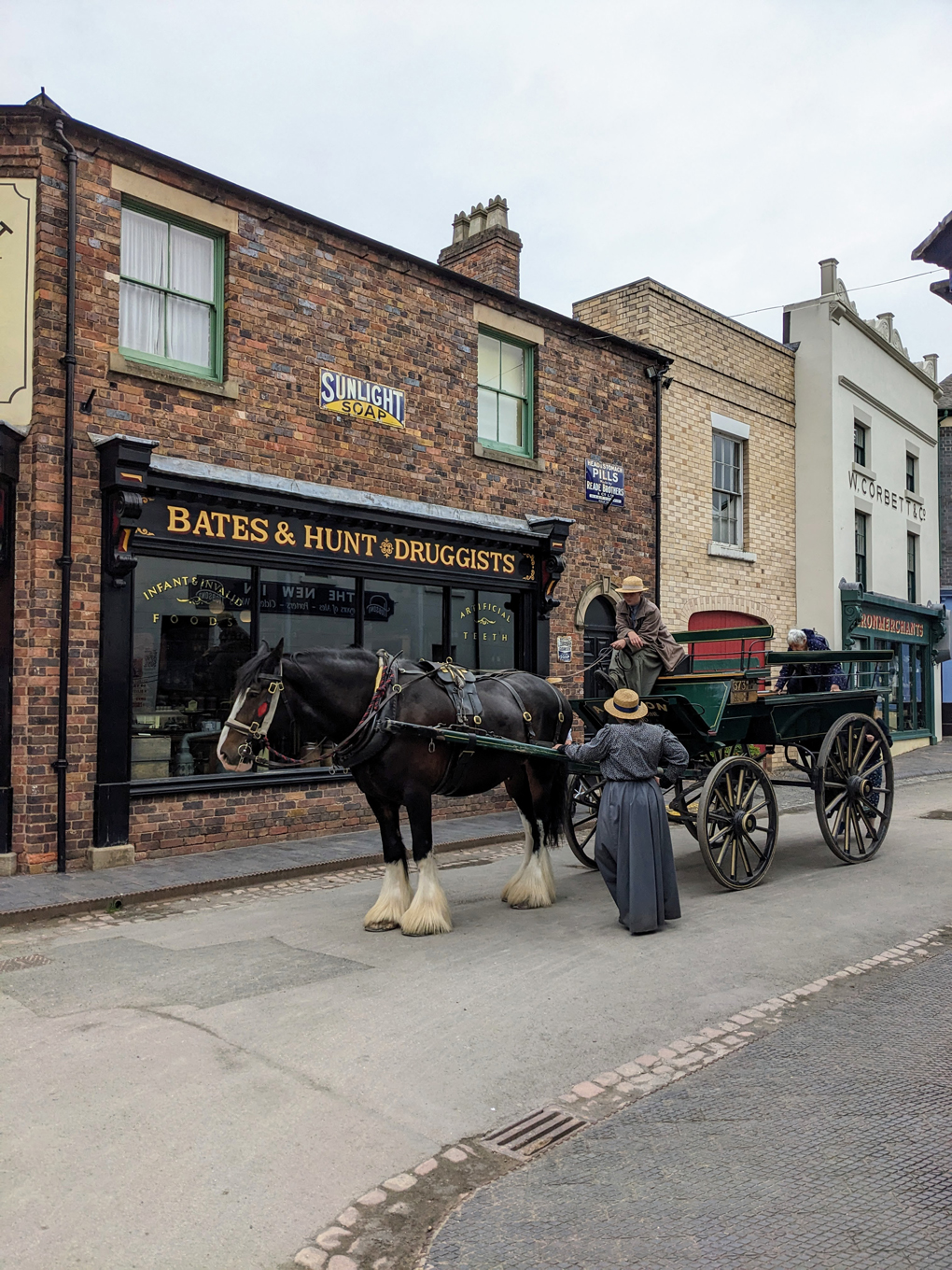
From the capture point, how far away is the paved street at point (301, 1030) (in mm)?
3379

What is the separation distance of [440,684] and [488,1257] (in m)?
4.57

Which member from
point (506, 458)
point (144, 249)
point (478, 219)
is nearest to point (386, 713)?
point (144, 249)

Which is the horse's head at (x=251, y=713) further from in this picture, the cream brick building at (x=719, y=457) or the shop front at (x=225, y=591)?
the cream brick building at (x=719, y=457)

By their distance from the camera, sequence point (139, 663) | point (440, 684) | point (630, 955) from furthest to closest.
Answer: point (139, 663)
point (440, 684)
point (630, 955)

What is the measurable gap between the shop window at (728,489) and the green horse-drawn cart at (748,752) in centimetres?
746

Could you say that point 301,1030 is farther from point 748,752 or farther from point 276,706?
point 748,752

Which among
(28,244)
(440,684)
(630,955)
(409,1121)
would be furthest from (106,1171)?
(28,244)

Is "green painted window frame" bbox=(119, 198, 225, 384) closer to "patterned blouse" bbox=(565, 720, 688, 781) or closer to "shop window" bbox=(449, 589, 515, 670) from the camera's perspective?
"shop window" bbox=(449, 589, 515, 670)

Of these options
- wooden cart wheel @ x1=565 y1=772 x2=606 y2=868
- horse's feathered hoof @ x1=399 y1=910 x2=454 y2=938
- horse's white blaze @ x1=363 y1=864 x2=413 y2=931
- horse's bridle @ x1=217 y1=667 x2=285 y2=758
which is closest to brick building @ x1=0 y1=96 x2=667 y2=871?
horse's bridle @ x1=217 y1=667 x2=285 y2=758

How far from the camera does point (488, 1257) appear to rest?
3047mm

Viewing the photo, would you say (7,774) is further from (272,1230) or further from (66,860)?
(272,1230)

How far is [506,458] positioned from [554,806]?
6406 millimetres

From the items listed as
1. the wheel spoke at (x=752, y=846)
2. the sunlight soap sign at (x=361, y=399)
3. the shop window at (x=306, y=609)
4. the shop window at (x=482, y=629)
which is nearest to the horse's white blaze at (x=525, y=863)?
the wheel spoke at (x=752, y=846)

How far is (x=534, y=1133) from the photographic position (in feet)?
12.8
